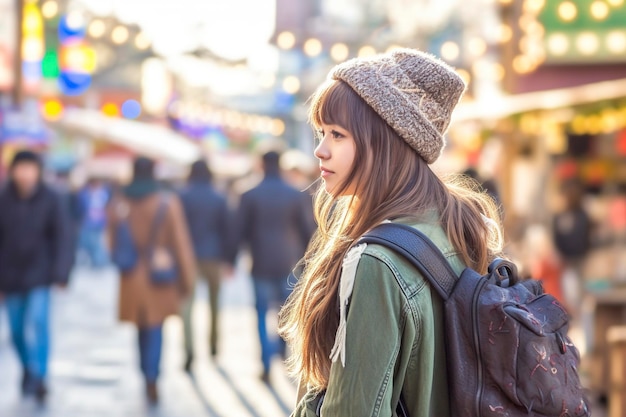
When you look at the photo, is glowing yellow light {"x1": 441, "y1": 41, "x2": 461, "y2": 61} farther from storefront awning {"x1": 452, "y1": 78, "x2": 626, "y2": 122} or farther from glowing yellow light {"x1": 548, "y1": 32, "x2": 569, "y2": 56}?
glowing yellow light {"x1": 548, "y1": 32, "x2": 569, "y2": 56}

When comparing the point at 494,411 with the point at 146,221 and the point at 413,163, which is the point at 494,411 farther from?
the point at 146,221

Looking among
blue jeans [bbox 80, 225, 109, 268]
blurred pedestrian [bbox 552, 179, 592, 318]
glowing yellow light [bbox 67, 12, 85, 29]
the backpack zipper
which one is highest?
glowing yellow light [bbox 67, 12, 85, 29]

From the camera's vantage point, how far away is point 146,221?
330 inches

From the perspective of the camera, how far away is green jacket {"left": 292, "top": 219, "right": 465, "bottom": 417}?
2295 millimetres

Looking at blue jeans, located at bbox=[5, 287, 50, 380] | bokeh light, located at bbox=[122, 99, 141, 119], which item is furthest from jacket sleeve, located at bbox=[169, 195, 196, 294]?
bokeh light, located at bbox=[122, 99, 141, 119]

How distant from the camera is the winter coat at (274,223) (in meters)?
9.55

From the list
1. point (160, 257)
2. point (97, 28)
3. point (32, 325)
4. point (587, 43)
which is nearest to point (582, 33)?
point (587, 43)

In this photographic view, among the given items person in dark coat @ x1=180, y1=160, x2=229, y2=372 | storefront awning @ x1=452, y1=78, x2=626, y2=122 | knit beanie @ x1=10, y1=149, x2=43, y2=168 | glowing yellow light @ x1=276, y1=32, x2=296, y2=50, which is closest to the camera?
knit beanie @ x1=10, y1=149, x2=43, y2=168

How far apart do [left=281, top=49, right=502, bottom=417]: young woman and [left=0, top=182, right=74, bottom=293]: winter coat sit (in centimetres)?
584

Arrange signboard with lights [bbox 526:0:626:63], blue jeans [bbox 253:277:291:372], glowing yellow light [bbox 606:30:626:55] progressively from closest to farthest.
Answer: blue jeans [bbox 253:277:291:372], signboard with lights [bbox 526:0:626:63], glowing yellow light [bbox 606:30:626:55]

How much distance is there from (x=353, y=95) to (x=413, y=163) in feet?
0.70

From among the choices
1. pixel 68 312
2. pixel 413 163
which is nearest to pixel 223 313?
pixel 68 312

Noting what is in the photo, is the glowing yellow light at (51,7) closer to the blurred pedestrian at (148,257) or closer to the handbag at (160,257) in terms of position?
the blurred pedestrian at (148,257)

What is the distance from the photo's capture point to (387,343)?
7.53 ft
